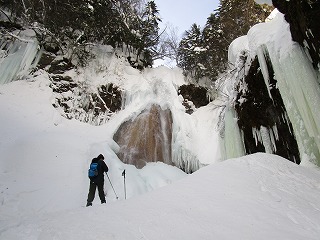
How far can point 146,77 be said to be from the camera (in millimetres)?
16484

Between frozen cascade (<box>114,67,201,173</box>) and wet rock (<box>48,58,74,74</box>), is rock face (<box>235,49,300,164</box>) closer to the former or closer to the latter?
frozen cascade (<box>114,67,201,173</box>)

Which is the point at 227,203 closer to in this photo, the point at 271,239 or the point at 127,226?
the point at 271,239

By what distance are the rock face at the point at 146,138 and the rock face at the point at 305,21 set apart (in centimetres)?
752

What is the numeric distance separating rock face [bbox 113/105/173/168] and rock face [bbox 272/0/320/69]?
7.52m

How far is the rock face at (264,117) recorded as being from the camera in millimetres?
7422

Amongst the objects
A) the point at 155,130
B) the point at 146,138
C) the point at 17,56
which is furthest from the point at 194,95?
the point at 17,56

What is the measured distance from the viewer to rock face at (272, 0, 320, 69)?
539 cm

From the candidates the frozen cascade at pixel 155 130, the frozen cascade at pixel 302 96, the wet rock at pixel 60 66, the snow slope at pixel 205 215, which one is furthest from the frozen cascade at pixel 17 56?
the frozen cascade at pixel 302 96

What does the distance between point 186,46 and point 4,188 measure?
13.3 m

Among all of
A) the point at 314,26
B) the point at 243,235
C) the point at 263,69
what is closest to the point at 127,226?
the point at 243,235

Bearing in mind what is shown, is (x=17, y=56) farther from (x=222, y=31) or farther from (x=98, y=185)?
(x=222, y=31)

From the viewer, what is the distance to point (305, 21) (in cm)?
560

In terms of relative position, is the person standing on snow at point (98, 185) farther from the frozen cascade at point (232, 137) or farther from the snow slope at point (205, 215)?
the frozen cascade at point (232, 137)

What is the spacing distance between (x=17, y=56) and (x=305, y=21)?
1264cm
